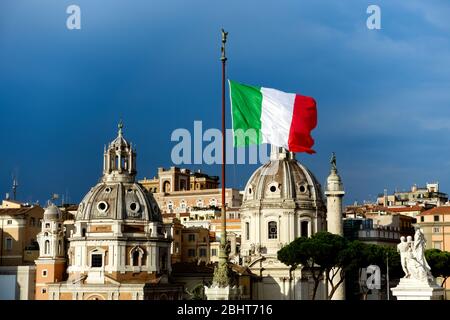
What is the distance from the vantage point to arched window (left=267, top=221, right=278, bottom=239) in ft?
280

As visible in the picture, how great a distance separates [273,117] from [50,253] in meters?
54.2

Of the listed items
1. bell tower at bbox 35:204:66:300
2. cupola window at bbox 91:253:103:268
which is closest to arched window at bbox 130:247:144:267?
cupola window at bbox 91:253:103:268

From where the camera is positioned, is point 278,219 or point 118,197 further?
point 278,219

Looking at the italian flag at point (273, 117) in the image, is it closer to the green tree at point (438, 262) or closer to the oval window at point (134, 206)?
the green tree at point (438, 262)

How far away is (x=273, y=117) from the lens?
31047mm

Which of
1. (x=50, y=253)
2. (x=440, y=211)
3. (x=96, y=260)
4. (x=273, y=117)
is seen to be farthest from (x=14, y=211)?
(x=273, y=117)

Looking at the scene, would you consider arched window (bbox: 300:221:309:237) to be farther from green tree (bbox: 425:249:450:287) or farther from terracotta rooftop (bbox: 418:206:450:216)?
green tree (bbox: 425:249:450:287)

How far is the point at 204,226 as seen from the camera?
10375 centimetres

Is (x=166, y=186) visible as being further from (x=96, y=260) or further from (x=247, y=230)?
(x=96, y=260)

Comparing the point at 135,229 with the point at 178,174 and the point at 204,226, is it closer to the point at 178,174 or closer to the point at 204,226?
the point at 204,226
